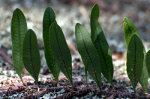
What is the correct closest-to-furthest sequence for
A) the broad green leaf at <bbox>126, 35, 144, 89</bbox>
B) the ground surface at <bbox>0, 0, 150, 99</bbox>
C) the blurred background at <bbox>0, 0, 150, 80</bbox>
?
1. the broad green leaf at <bbox>126, 35, 144, 89</bbox>
2. the ground surface at <bbox>0, 0, 150, 99</bbox>
3. the blurred background at <bbox>0, 0, 150, 80</bbox>

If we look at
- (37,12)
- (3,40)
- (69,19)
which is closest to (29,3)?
(37,12)

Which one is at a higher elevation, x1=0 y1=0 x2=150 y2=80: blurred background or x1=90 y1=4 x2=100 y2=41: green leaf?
x1=0 y1=0 x2=150 y2=80: blurred background

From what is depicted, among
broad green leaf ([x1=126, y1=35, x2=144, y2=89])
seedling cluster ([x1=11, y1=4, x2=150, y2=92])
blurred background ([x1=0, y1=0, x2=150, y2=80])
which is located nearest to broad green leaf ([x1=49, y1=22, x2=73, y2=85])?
seedling cluster ([x1=11, y1=4, x2=150, y2=92])

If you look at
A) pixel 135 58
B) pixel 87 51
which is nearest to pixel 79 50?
pixel 87 51

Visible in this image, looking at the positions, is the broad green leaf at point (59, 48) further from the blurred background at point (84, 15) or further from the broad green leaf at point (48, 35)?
the blurred background at point (84, 15)

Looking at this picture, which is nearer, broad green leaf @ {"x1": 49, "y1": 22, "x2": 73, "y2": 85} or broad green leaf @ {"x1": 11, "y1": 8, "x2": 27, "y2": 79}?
broad green leaf @ {"x1": 49, "y1": 22, "x2": 73, "y2": 85}

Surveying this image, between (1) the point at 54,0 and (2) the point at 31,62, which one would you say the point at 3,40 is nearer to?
(2) the point at 31,62

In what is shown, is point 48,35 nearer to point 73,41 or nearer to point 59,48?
point 59,48

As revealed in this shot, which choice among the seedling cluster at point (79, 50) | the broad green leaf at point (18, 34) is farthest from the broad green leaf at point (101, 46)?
the broad green leaf at point (18, 34)

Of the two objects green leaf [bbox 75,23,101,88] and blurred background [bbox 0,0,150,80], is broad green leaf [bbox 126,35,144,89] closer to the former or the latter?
green leaf [bbox 75,23,101,88]
